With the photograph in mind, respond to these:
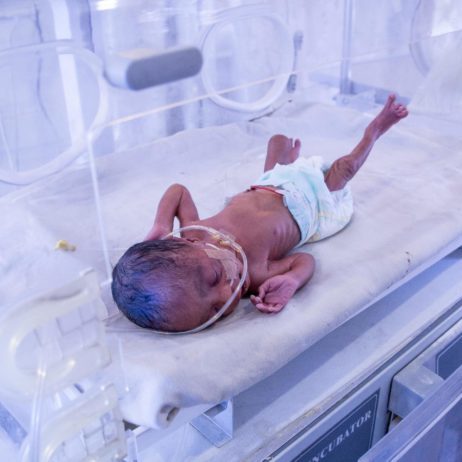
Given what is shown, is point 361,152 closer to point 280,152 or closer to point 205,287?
point 280,152

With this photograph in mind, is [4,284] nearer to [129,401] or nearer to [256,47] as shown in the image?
[129,401]

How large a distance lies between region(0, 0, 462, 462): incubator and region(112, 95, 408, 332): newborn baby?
3cm

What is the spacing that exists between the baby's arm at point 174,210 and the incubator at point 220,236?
0.21 feet

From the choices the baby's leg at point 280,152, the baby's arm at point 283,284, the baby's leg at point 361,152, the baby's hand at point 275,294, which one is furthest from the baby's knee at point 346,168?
the baby's hand at point 275,294

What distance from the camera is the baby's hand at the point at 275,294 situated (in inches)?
33.6

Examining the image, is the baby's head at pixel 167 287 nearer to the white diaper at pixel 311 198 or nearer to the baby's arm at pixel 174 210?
the baby's arm at pixel 174 210

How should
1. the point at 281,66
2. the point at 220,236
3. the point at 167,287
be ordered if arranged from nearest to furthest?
1. the point at 167,287
2. the point at 220,236
3. the point at 281,66

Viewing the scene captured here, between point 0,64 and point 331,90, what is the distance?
1100 mm

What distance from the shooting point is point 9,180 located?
1188mm

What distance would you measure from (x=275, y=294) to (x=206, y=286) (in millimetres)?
109

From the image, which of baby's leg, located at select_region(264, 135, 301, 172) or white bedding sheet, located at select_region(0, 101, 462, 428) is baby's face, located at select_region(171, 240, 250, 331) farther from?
baby's leg, located at select_region(264, 135, 301, 172)

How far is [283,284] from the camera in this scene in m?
0.89

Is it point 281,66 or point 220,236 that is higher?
point 281,66

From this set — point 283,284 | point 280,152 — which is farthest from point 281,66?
point 283,284
